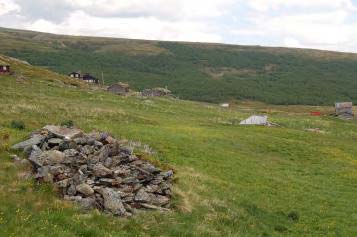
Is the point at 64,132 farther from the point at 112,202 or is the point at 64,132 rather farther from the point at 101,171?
the point at 112,202

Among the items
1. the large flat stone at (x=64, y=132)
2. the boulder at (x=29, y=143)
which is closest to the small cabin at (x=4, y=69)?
the large flat stone at (x=64, y=132)

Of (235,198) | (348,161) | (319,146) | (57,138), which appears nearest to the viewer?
(57,138)

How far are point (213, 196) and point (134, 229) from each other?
25.8 feet

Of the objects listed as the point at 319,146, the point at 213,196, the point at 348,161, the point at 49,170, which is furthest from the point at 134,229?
the point at 319,146

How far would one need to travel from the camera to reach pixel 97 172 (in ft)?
70.9

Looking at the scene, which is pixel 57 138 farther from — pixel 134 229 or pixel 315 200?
pixel 315 200

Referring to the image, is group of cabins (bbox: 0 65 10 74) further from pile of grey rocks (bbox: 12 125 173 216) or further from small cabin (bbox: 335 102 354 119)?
small cabin (bbox: 335 102 354 119)

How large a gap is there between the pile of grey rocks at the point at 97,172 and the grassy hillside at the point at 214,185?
0.75 metres

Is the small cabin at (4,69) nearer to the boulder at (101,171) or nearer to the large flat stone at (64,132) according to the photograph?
the large flat stone at (64,132)

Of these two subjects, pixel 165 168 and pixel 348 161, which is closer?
pixel 165 168

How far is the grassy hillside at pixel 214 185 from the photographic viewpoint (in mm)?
18188

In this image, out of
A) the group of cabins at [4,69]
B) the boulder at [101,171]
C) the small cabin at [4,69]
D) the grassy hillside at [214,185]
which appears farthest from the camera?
the small cabin at [4,69]

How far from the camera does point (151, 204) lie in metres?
21.3

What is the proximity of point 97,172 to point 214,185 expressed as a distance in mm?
9028
